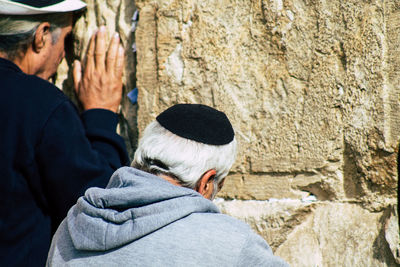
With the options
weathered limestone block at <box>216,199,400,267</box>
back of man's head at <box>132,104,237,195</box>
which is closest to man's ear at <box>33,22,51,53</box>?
back of man's head at <box>132,104,237,195</box>

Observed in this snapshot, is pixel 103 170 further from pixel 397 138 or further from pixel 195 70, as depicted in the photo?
pixel 397 138

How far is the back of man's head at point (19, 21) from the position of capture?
1859 mm

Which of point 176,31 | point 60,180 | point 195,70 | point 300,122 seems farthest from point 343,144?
point 60,180

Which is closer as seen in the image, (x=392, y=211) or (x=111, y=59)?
(x=392, y=211)

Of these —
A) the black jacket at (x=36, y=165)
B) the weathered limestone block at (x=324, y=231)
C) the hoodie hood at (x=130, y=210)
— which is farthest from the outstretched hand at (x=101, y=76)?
the hoodie hood at (x=130, y=210)

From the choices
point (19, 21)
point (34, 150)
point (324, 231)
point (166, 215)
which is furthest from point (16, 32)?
point (324, 231)

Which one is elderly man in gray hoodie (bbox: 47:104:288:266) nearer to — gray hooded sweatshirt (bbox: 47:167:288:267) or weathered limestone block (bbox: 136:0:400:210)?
gray hooded sweatshirt (bbox: 47:167:288:267)

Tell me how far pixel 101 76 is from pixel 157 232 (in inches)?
44.4

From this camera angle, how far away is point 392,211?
1.78 m

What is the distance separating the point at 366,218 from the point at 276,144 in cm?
46

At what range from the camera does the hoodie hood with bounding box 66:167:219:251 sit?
1.23 meters

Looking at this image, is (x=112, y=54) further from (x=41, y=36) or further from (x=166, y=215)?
(x=166, y=215)

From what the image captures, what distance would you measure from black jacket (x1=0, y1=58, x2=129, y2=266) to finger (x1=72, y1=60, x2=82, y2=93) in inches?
16.5

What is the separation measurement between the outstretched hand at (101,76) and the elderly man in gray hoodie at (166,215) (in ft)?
2.53
